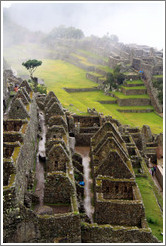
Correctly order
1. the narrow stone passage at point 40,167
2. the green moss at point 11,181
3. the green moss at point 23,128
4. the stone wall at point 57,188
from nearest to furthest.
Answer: the green moss at point 11,181 → the stone wall at point 57,188 → the narrow stone passage at point 40,167 → the green moss at point 23,128

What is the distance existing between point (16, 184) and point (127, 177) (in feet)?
35.7

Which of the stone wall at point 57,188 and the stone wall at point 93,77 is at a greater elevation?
the stone wall at point 93,77

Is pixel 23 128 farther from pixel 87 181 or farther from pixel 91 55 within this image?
pixel 91 55

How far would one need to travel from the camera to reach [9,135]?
20.5m

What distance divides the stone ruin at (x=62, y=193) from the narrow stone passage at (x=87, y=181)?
49 cm

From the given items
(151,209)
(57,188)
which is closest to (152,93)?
(151,209)

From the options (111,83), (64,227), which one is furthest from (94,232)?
(111,83)

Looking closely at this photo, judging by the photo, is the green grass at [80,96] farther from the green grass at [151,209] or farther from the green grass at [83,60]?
the green grass at [151,209]

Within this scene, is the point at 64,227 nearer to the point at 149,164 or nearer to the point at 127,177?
the point at 127,177

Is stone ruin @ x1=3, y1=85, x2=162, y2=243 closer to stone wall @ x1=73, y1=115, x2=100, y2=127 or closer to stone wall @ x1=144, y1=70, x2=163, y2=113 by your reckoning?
stone wall @ x1=73, y1=115, x2=100, y2=127

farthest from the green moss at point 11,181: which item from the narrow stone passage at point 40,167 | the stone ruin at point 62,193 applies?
the narrow stone passage at point 40,167

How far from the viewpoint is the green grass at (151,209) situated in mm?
21409

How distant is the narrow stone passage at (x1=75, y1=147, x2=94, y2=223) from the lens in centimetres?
2189

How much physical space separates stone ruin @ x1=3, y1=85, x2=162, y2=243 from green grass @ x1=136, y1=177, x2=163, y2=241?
1507mm
